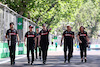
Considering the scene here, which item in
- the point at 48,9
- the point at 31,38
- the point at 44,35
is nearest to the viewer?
the point at 31,38

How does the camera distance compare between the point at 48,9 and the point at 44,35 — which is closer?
the point at 44,35

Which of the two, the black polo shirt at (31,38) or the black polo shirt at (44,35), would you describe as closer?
the black polo shirt at (31,38)

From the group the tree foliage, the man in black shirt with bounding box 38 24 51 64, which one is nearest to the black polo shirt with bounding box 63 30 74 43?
the man in black shirt with bounding box 38 24 51 64

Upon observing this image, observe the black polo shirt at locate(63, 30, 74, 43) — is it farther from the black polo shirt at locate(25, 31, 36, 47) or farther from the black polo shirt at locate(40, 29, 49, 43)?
the black polo shirt at locate(25, 31, 36, 47)

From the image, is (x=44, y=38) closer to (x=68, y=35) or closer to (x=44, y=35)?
(x=44, y=35)

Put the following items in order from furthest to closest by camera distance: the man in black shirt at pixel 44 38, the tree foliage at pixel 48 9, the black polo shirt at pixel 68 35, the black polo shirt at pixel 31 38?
the tree foliage at pixel 48 9 < the black polo shirt at pixel 68 35 < the man in black shirt at pixel 44 38 < the black polo shirt at pixel 31 38

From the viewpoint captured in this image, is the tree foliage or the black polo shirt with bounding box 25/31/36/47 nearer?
the black polo shirt with bounding box 25/31/36/47

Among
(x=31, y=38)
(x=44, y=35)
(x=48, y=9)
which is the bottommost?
(x=31, y=38)

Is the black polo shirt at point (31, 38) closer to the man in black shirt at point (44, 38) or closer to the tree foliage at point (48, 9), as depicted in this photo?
the man in black shirt at point (44, 38)

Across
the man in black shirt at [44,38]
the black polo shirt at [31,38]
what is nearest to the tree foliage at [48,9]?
the man in black shirt at [44,38]

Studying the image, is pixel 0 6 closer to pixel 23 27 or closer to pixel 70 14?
pixel 23 27

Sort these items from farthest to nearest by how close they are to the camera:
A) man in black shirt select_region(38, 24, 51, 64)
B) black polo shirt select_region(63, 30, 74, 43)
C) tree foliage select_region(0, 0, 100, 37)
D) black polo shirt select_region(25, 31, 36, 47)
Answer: tree foliage select_region(0, 0, 100, 37)
black polo shirt select_region(63, 30, 74, 43)
man in black shirt select_region(38, 24, 51, 64)
black polo shirt select_region(25, 31, 36, 47)

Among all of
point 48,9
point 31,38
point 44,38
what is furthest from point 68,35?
point 48,9

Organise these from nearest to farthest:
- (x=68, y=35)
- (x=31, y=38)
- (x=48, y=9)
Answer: (x=31, y=38) < (x=68, y=35) < (x=48, y=9)
